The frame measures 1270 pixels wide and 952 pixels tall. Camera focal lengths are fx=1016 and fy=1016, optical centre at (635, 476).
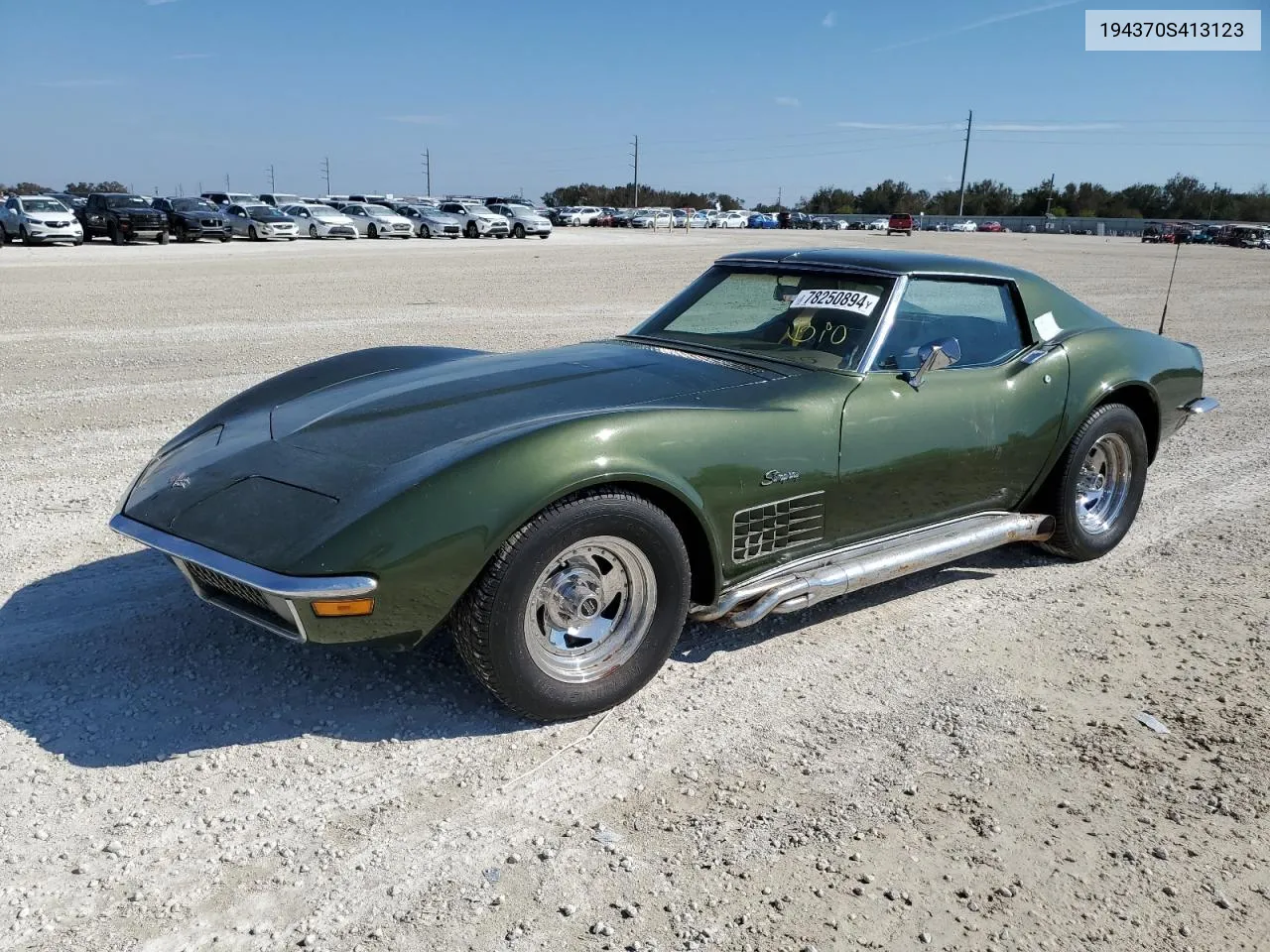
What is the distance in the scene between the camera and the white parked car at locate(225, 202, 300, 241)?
32562mm

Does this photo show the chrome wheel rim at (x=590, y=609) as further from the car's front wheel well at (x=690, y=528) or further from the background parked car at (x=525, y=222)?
the background parked car at (x=525, y=222)

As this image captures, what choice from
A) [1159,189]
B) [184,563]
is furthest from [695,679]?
[1159,189]

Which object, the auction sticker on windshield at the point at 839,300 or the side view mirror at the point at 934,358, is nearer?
the side view mirror at the point at 934,358

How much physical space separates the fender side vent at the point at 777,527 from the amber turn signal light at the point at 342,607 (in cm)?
123

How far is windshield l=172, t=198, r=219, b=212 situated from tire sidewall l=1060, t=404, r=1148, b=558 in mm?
30746

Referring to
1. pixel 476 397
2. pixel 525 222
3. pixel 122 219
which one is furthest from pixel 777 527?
pixel 525 222

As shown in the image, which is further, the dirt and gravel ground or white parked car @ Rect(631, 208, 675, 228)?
white parked car @ Rect(631, 208, 675, 228)

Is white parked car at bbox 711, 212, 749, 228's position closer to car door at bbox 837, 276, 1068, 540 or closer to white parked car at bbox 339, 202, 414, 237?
white parked car at bbox 339, 202, 414, 237

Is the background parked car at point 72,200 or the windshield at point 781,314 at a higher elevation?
the windshield at point 781,314

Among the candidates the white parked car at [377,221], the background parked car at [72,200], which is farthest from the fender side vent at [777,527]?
the white parked car at [377,221]

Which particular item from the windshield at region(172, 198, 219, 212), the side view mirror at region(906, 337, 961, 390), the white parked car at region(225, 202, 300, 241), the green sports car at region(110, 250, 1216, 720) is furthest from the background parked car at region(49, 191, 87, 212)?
the side view mirror at region(906, 337, 961, 390)

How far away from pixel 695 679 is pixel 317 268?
18844 mm

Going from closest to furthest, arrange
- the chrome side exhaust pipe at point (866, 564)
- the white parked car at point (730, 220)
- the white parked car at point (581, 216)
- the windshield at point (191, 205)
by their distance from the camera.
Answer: the chrome side exhaust pipe at point (866, 564) → the windshield at point (191, 205) → the white parked car at point (581, 216) → the white parked car at point (730, 220)

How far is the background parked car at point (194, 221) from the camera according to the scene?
29844 millimetres
